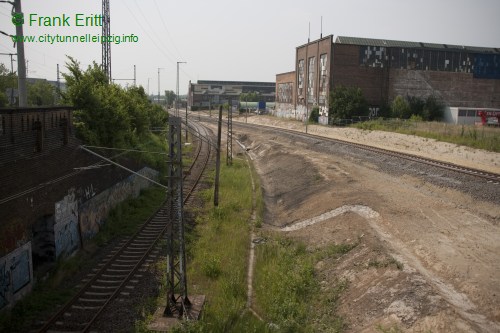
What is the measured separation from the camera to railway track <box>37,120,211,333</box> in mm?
12742

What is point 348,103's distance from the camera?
224 ft

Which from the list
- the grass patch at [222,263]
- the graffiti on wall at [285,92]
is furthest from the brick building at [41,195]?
the graffiti on wall at [285,92]

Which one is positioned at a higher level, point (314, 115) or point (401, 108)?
point (401, 108)

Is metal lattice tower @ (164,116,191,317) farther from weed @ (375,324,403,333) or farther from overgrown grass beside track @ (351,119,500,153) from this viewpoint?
overgrown grass beside track @ (351,119,500,153)

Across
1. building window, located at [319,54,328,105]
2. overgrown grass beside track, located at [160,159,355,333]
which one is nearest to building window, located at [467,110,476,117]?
building window, located at [319,54,328,105]

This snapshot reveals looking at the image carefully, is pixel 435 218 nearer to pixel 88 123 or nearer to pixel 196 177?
pixel 88 123

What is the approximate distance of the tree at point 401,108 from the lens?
6862 centimetres

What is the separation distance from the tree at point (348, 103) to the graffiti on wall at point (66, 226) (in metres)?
56.1

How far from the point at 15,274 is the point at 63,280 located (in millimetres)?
2501

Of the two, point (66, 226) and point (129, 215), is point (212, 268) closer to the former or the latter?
point (66, 226)

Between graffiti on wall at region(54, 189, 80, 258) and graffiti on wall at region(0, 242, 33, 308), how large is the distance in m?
2.06

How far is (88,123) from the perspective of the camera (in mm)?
22078

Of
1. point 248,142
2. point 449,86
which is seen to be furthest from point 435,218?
point 449,86

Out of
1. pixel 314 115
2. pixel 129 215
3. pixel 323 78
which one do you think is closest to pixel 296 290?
pixel 129 215
